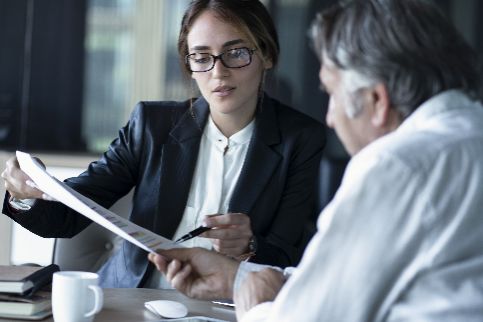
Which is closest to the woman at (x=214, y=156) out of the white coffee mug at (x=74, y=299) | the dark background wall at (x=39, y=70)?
the white coffee mug at (x=74, y=299)

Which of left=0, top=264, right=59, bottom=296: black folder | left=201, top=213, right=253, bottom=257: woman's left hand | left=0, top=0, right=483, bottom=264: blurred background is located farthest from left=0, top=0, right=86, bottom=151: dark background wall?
left=0, top=264, right=59, bottom=296: black folder

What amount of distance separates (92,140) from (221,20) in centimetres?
285

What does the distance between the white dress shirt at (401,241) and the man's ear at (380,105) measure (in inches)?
3.6

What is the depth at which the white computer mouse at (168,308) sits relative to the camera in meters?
1.58

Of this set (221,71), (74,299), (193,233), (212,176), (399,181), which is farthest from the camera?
(212,176)

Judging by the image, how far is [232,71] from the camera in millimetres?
2221

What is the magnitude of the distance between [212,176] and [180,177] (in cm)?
9

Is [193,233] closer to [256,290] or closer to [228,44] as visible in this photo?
[256,290]

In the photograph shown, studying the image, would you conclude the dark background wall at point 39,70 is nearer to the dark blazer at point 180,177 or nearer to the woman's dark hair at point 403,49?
the dark blazer at point 180,177

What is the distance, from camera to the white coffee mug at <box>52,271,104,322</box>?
4.78ft

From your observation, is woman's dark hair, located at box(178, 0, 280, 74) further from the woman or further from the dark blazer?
the dark blazer

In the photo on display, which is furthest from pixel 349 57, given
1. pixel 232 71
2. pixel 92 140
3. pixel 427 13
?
pixel 92 140

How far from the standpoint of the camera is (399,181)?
3.67 feet

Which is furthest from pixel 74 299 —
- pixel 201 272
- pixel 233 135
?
pixel 233 135
